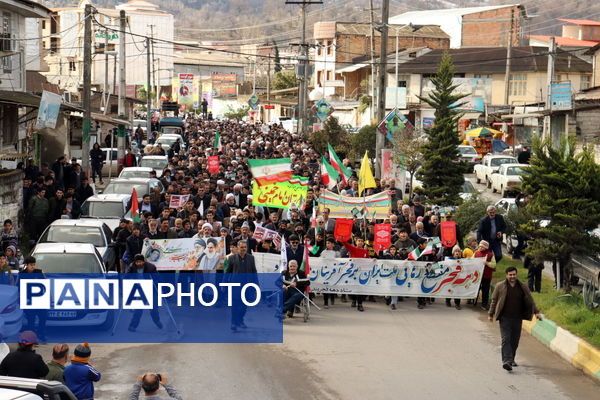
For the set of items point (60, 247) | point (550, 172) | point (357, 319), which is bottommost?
point (357, 319)

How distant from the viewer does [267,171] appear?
77.5 feet

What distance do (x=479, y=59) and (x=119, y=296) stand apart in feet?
214

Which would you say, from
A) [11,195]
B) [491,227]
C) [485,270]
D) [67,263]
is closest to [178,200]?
[11,195]

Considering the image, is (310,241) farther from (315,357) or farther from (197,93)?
(197,93)

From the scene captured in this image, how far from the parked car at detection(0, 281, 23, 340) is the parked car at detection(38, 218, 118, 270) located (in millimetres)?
5072

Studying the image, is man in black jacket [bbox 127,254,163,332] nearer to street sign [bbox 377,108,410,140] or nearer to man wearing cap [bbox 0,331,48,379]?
man wearing cap [bbox 0,331,48,379]

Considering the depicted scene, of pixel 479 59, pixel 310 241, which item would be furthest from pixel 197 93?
pixel 310 241

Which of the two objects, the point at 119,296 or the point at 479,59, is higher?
the point at 479,59

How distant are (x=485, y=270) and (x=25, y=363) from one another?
442 inches

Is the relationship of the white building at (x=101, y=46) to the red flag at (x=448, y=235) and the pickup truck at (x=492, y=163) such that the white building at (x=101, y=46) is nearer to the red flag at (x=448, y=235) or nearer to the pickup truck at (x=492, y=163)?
the pickup truck at (x=492, y=163)

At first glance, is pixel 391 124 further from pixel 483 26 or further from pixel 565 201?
pixel 483 26

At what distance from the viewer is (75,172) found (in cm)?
2930

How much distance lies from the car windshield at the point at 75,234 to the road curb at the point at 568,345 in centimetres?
859

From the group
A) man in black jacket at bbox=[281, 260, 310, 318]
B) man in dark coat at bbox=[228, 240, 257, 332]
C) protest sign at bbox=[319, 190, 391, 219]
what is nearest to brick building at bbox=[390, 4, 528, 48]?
protest sign at bbox=[319, 190, 391, 219]
